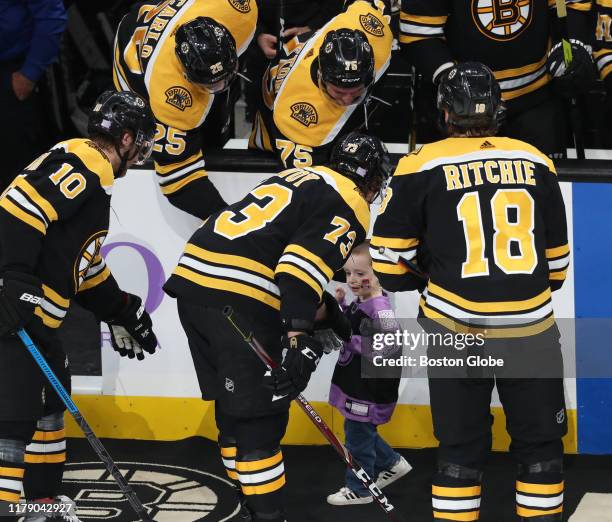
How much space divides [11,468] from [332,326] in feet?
3.69

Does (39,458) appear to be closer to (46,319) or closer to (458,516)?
(46,319)

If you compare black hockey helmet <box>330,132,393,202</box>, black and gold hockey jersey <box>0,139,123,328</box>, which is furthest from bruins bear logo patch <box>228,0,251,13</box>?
black and gold hockey jersey <box>0,139,123,328</box>

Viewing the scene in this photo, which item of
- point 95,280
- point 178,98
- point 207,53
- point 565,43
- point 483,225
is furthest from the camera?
point 565,43

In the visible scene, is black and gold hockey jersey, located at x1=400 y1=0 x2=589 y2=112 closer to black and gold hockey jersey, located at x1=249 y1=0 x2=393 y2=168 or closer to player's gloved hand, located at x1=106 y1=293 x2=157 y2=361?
black and gold hockey jersey, located at x1=249 y1=0 x2=393 y2=168

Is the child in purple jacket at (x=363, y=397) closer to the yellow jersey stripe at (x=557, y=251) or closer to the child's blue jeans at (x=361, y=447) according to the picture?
the child's blue jeans at (x=361, y=447)

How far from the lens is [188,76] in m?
4.65

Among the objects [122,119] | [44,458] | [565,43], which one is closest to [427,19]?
[565,43]

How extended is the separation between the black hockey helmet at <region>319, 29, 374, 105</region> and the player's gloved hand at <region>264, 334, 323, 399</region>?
1144 millimetres

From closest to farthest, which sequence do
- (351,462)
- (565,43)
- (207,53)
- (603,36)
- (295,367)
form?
(295,367)
(351,462)
(207,53)
(565,43)
(603,36)

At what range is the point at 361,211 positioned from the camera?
392cm

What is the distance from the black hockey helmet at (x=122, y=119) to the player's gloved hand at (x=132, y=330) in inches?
23.3

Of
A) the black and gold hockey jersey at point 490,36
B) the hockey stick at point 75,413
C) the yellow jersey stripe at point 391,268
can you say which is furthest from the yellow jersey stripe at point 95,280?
the black and gold hockey jersey at point 490,36

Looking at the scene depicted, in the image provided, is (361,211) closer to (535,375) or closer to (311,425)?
(535,375)

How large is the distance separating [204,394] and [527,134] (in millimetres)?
1813
